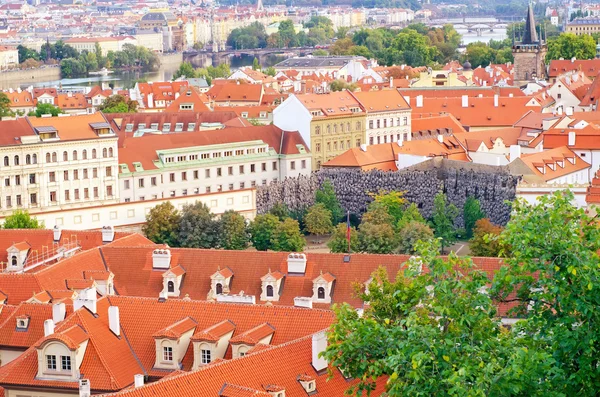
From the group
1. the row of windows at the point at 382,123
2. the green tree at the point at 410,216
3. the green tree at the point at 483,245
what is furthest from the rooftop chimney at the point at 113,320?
the row of windows at the point at 382,123

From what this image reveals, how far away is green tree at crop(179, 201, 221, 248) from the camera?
73.6m

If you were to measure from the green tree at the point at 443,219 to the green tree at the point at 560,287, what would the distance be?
4917 centimetres

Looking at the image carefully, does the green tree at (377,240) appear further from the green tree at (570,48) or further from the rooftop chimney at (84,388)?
the green tree at (570,48)

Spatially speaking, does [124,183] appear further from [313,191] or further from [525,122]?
[525,122]

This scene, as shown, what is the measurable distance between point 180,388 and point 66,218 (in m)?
44.7

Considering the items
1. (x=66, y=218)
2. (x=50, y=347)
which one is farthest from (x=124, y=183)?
(x=50, y=347)

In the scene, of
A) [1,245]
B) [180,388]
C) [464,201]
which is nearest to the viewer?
[180,388]

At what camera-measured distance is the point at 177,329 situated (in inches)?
1555

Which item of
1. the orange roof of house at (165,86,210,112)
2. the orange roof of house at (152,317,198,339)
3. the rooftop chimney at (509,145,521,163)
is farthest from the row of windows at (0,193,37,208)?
the orange roof of house at (152,317,198,339)

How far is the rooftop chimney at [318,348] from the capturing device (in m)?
35.8

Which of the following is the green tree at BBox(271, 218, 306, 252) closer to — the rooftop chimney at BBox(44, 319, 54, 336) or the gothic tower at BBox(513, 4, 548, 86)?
the rooftop chimney at BBox(44, 319, 54, 336)

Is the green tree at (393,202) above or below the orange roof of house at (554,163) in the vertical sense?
below

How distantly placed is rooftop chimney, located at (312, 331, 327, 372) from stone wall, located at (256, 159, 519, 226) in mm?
46362

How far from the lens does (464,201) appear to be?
275ft
